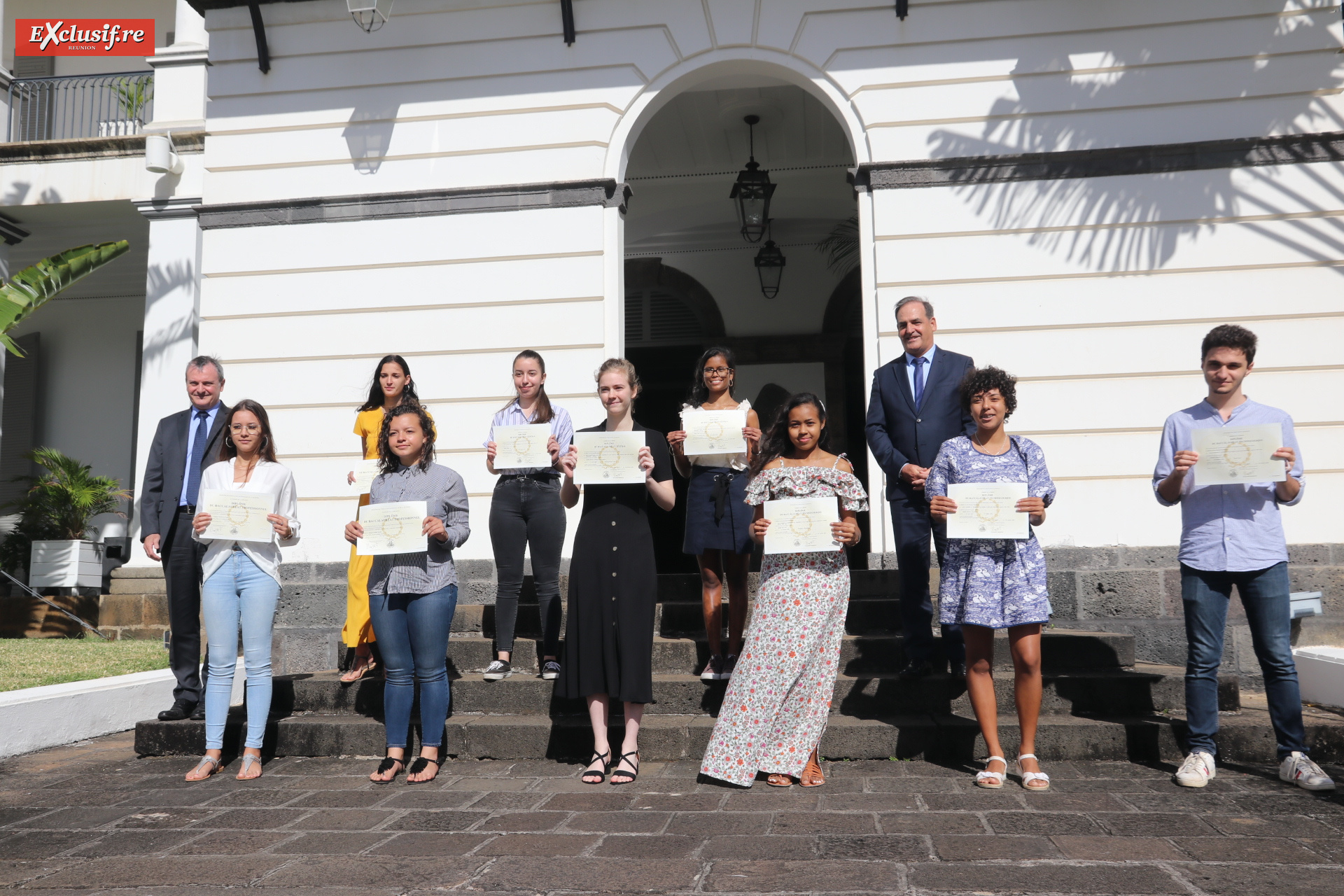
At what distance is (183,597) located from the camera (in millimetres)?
5645

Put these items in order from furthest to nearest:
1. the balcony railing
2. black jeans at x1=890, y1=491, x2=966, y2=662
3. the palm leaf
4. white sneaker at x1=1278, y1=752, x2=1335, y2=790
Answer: the balcony railing < the palm leaf < black jeans at x1=890, y1=491, x2=966, y2=662 < white sneaker at x1=1278, y1=752, x2=1335, y2=790

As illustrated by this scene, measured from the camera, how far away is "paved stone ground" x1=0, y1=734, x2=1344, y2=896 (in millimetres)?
3254

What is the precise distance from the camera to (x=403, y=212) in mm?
8656

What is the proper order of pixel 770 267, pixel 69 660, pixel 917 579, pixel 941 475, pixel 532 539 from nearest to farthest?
1. pixel 941 475
2. pixel 917 579
3. pixel 532 539
4. pixel 69 660
5. pixel 770 267

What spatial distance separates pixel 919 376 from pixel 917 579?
3.84 feet

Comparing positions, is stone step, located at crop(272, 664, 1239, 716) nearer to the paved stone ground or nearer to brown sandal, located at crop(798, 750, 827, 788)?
the paved stone ground

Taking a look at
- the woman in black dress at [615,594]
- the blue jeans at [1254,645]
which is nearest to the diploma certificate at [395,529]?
the woman in black dress at [615,594]

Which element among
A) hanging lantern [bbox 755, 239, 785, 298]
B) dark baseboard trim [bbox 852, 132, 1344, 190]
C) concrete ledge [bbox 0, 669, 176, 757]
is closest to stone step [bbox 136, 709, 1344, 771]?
concrete ledge [bbox 0, 669, 176, 757]

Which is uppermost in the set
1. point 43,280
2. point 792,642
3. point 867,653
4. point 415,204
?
point 415,204

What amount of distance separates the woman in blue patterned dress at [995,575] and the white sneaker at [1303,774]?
3.59 ft

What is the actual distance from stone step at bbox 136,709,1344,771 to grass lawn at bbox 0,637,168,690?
1791 millimetres

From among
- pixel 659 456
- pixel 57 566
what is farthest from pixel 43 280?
pixel 659 456

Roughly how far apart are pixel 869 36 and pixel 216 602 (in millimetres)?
6772

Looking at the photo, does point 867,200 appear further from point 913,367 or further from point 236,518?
point 236,518
